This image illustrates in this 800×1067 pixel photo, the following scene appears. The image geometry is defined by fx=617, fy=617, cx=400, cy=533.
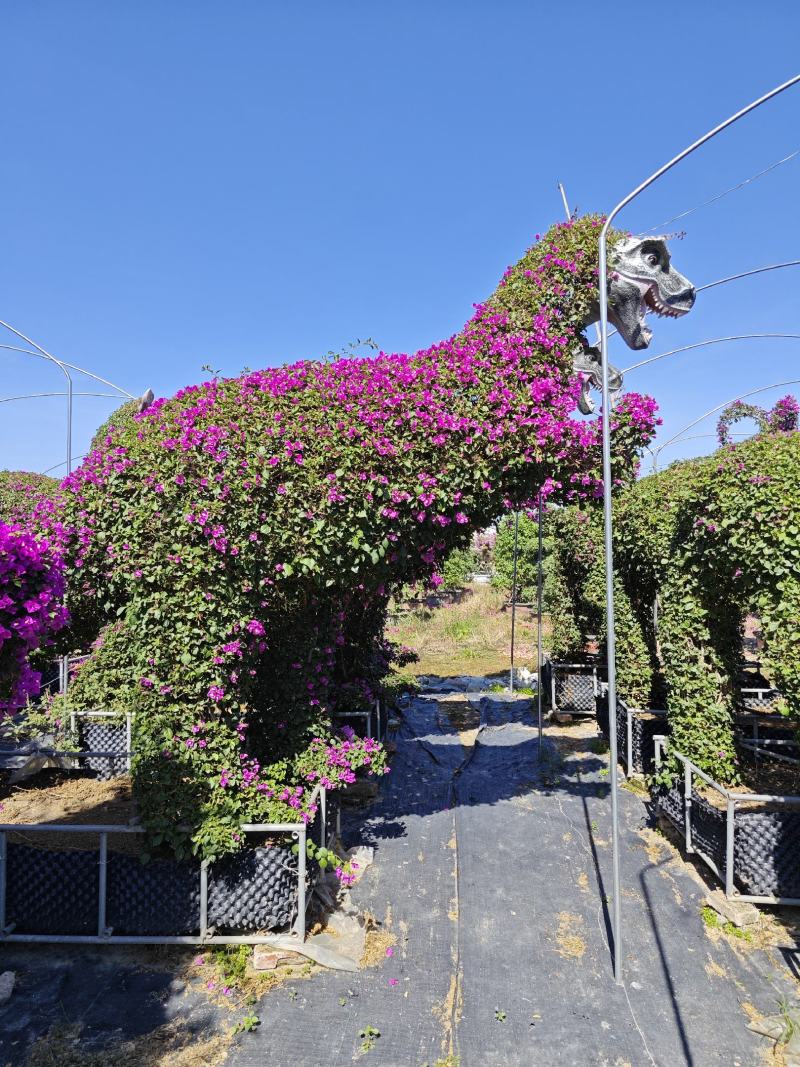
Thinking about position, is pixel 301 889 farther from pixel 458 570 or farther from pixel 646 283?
pixel 458 570

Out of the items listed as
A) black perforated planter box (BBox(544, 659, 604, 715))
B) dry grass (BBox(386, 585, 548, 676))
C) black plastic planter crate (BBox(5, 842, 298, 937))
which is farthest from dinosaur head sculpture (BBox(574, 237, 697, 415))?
dry grass (BBox(386, 585, 548, 676))

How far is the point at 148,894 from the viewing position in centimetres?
492

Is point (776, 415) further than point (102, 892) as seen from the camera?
Yes

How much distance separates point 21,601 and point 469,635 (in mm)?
20582

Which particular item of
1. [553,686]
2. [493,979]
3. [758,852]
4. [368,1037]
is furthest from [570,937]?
[553,686]

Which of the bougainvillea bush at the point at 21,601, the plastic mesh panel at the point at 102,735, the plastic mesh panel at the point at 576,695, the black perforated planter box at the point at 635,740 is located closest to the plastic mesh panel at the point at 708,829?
the black perforated planter box at the point at 635,740

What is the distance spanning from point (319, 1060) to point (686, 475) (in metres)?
7.44

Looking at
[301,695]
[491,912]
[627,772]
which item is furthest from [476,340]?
[627,772]

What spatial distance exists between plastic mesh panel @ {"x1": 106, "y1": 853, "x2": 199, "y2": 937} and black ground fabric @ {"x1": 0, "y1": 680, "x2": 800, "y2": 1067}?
25 cm

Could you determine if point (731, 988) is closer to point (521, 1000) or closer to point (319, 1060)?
point (521, 1000)

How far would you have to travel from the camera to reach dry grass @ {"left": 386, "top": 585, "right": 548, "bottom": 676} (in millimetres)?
20172

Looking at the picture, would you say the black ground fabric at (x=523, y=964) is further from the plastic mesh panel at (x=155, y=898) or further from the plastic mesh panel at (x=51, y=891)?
the plastic mesh panel at (x=51, y=891)

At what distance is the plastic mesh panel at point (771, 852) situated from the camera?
17.7 ft

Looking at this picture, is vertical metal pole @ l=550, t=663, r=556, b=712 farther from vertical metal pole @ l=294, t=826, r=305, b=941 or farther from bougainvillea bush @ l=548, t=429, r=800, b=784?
vertical metal pole @ l=294, t=826, r=305, b=941
